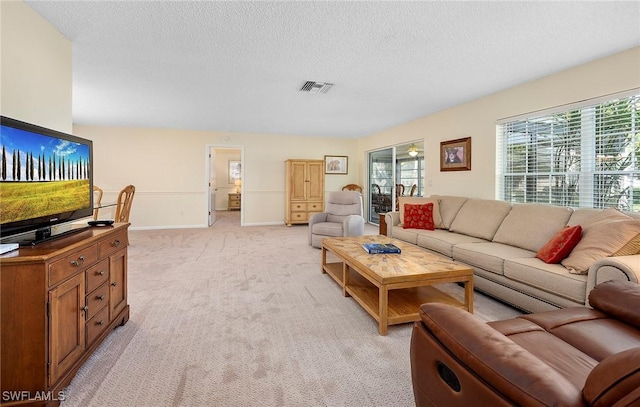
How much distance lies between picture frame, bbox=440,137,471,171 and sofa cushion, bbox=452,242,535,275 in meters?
1.78

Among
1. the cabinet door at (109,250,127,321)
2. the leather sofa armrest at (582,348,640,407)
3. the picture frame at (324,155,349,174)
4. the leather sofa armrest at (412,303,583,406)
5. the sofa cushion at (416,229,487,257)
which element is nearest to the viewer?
the leather sofa armrest at (582,348,640,407)

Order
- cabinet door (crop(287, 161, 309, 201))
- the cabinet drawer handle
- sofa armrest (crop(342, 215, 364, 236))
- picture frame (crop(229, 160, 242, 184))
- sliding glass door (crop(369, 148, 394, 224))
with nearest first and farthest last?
the cabinet drawer handle → sofa armrest (crop(342, 215, 364, 236)) → sliding glass door (crop(369, 148, 394, 224)) → cabinet door (crop(287, 161, 309, 201)) → picture frame (crop(229, 160, 242, 184))

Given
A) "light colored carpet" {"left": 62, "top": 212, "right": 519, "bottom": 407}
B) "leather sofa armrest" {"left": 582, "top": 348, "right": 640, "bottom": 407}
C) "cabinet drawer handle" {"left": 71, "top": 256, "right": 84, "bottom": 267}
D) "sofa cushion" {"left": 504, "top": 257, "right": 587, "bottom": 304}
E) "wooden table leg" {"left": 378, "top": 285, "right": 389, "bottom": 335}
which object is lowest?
"light colored carpet" {"left": 62, "top": 212, "right": 519, "bottom": 407}

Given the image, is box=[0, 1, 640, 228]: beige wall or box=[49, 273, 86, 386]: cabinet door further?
box=[0, 1, 640, 228]: beige wall

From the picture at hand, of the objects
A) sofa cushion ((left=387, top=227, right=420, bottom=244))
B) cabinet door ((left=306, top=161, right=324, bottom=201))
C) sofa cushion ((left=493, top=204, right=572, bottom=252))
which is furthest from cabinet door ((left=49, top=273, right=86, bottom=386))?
cabinet door ((left=306, top=161, right=324, bottom=201))

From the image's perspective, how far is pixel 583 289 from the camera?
2047 millimetres

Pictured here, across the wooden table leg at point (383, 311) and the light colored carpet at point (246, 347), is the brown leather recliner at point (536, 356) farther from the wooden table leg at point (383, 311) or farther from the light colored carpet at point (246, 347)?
the wooden table leg at point (383, 311)

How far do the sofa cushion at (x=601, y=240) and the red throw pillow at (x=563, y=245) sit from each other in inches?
1.3

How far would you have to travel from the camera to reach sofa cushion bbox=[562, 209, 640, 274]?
7.06 feet

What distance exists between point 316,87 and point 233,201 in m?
7.79

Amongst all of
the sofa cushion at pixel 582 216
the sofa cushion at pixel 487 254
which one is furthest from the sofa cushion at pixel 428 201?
the sofa cushion at pixel 582 216

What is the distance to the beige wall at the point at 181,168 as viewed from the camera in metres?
6.57

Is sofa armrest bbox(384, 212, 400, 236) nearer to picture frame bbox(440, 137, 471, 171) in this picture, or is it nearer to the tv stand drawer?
picture frame bbox(440, 137, 471, 171)

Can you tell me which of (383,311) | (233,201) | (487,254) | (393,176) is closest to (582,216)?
(487,254)
